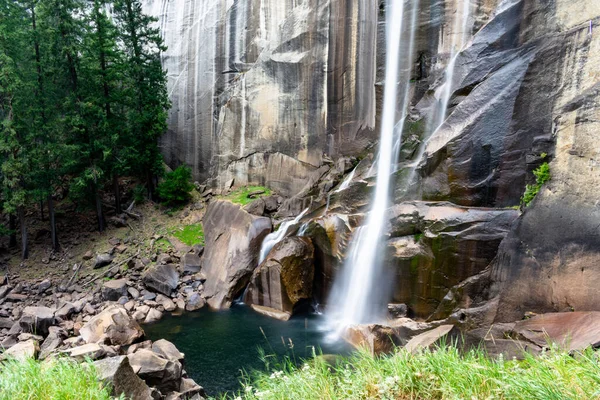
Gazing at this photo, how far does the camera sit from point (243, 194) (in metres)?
21.7

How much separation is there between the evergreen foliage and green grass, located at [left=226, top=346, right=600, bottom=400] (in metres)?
18.2

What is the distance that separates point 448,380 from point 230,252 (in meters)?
14.2

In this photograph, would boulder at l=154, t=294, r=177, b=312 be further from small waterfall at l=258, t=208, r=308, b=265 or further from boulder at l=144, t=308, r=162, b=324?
small waterfall at l=258, t=208, r=308, b=265

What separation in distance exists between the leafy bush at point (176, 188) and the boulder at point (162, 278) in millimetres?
6785

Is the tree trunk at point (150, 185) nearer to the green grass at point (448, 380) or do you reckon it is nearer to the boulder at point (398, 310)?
the boulder at point (398, 310)

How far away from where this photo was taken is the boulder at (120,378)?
5579 mm

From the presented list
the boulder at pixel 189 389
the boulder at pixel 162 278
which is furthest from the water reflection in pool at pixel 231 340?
the boulder at pixel 162 278

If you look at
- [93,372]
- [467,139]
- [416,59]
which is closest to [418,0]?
[416,59]

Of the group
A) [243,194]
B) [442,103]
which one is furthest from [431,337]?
[243,194]

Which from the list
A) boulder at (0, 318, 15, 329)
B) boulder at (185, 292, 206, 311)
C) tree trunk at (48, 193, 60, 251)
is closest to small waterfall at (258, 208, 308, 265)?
boulder at (185, 292, 206, 311)

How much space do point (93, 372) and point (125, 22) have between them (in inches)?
928

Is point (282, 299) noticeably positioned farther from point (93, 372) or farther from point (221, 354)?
point (93, 372)

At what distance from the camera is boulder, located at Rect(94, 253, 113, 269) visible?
18.1m

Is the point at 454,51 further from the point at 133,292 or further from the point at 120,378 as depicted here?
the point at 133,292
